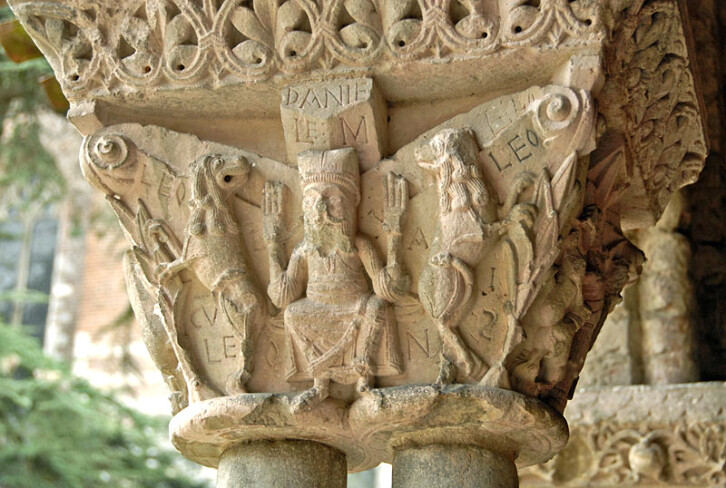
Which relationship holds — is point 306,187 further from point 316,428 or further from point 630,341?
point 630,341

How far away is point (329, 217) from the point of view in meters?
1.91

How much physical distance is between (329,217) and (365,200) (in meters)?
0.09

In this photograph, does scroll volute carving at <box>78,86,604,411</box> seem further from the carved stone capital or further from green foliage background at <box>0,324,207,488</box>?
green foliage background at <box>0,324,207,488</box>

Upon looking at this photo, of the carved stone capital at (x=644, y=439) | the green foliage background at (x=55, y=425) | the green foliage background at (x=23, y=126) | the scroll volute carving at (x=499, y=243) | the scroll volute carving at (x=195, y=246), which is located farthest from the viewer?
the green foliage background at (x=55, y=425)

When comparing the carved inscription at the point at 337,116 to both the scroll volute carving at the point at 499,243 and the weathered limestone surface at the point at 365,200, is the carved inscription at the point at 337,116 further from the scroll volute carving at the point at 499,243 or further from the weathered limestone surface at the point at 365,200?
the scroll volute carving at the point at 499,243

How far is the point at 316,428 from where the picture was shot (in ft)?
6.42

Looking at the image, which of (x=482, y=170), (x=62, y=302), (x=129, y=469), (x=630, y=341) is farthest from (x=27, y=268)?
(x=482, y=170)

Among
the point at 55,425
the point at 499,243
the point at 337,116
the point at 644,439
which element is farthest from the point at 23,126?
the point at 499,243

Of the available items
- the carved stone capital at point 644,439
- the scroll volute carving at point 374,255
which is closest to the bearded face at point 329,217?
the scroll volute carving at point 374,255

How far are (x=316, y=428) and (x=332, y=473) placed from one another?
0.15m

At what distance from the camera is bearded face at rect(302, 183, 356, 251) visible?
1.91 m

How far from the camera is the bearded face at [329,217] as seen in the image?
191 cm

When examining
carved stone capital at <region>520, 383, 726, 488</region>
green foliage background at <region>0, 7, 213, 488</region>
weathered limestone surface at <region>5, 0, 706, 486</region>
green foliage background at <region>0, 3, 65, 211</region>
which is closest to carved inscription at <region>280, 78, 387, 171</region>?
weathered limestone surface at <region>5, 0, 706, 486</region>

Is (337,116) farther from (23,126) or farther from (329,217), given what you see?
(23,126)
